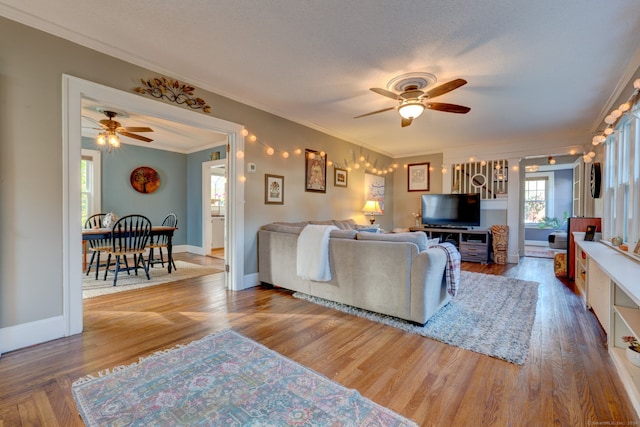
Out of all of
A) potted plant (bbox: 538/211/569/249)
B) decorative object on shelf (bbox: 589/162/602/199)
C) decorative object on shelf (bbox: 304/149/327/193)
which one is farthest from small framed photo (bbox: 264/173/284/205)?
potted plant (bbox: 538/211/569/249)

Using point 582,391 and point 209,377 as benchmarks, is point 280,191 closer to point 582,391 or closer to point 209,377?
point 209,377

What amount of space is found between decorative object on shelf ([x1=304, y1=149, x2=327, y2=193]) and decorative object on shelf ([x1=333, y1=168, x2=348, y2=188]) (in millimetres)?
341

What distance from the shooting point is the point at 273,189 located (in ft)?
13.9

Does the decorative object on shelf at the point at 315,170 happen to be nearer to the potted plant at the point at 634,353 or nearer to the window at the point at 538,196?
the potted plant at the point at 634,353

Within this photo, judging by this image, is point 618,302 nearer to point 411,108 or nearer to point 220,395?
point 411,108

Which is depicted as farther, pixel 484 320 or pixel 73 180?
pixel 484 320

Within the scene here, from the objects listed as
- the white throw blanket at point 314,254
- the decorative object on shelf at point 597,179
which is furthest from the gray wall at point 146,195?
the decorative object on shelf at point 597,179

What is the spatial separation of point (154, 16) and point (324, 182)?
343cm

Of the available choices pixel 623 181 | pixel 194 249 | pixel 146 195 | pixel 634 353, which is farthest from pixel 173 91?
pixel 623 181

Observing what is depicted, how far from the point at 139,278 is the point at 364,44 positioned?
435 centimetres

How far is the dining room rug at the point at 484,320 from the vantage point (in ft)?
7.33

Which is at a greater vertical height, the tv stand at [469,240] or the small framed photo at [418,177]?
the small framed photo at [418,177]

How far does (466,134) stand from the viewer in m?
5.25

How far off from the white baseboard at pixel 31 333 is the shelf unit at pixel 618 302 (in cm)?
382
